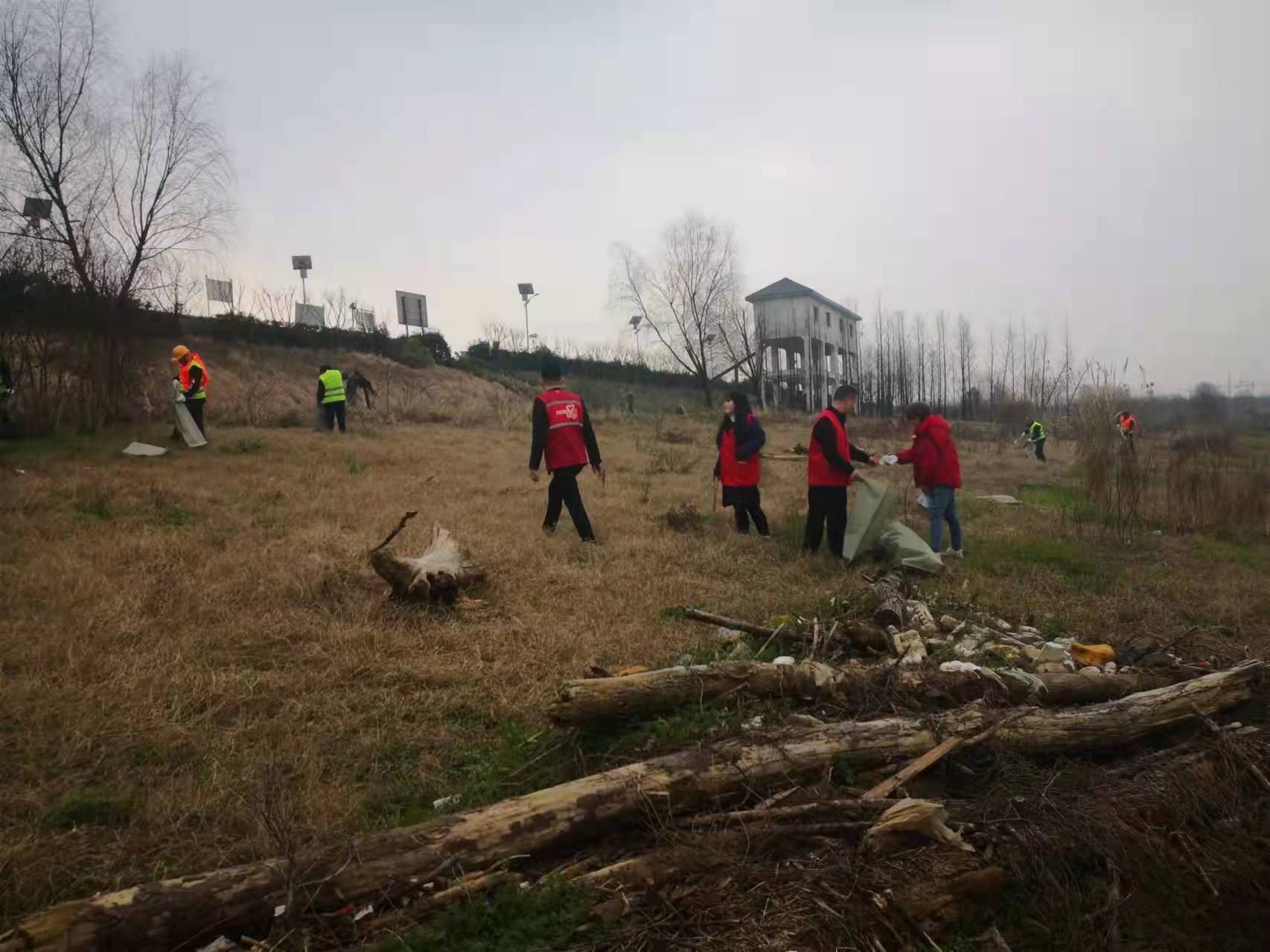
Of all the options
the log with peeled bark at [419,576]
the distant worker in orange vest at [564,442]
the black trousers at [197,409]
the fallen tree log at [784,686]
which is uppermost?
the black trousers at [197,409]

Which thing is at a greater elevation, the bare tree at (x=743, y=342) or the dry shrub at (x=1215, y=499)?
the bare tree at (x=743, y=342)

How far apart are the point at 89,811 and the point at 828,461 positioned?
5.74m

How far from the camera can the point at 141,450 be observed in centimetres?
1098

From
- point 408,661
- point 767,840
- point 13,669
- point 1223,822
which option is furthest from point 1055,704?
point 13,669

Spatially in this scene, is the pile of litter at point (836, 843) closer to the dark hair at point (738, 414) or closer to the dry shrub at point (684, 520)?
the dark hair at point (738, 414)

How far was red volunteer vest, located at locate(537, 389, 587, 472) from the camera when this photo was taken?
7.16 metres

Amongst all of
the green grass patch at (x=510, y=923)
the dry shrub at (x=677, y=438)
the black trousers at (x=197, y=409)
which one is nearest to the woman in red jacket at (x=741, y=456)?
the green grass patch at (x=510, y=923)

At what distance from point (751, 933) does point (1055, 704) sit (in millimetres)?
2328

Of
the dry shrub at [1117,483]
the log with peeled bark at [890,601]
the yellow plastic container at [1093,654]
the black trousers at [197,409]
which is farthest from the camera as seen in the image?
the black trousers at [197,409]

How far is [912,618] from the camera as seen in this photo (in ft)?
15.7

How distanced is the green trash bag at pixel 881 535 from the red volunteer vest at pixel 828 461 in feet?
0.62

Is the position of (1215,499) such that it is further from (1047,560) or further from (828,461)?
(828,461)

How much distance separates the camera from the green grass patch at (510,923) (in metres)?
2.06

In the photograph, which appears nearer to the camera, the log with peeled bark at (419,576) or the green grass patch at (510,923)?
the green grass patch at (510,923)
